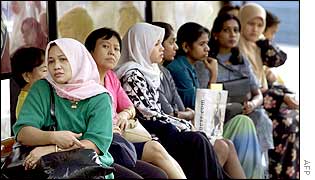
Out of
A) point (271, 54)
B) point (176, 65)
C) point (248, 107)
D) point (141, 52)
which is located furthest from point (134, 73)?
point (271, 54)

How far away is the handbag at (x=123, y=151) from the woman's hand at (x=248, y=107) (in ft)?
1.31

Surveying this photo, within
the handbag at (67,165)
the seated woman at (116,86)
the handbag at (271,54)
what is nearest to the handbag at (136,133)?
the seated woman at (116,86)

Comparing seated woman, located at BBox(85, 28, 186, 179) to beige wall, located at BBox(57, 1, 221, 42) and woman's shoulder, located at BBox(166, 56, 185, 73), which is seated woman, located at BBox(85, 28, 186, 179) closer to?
beige wall, located at BBox(57, 1, 221, 42)

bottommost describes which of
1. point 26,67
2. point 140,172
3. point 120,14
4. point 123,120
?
point 140,172

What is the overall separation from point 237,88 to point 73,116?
1.68 feet

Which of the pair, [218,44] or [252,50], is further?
[252,50]

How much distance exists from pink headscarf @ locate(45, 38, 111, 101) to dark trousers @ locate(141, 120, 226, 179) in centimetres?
18

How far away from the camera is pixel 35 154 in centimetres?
134

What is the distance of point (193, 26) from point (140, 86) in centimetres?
25

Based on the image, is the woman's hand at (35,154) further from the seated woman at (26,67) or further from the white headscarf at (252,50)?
the white headscarf at (252,50)

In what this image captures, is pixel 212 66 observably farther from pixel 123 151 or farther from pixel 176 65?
pixel 123 151

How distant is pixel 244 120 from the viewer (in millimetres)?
1725

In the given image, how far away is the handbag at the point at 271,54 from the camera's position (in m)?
1.79

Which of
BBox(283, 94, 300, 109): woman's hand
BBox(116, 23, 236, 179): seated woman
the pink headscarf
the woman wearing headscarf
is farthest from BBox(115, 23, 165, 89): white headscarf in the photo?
BBox(283, 94, 300, 109): woman's hand
